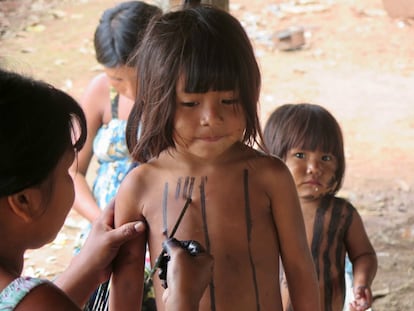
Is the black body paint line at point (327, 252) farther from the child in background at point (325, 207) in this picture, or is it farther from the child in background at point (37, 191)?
the child in background at point (37, 191)

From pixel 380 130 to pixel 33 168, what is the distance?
5604mm

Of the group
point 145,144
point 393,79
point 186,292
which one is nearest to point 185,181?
point 145,144

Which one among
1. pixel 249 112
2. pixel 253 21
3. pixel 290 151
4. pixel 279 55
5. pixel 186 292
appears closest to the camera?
pixel 186 292

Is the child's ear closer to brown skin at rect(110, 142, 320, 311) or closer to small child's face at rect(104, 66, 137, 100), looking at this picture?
brown skin at rect(110, 142, 320, 311)

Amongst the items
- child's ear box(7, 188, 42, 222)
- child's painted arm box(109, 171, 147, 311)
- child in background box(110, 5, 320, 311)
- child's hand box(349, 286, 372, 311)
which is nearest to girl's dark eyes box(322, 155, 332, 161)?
child's hand box(349, 286, 372, 311)

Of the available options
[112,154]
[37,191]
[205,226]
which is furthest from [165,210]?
[112,154]

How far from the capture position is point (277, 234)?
6.82ft

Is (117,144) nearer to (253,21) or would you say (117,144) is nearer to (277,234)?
(277,234)

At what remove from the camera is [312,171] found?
2723 millimetres

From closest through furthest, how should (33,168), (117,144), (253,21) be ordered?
(33,168) → (117,144) → (253,21)

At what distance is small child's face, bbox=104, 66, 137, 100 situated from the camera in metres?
3.12

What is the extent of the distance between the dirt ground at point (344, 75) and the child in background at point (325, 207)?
49.9 inches

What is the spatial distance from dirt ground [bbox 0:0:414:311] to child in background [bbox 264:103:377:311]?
4.16 feet

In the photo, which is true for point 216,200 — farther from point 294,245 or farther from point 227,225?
point 294,245
